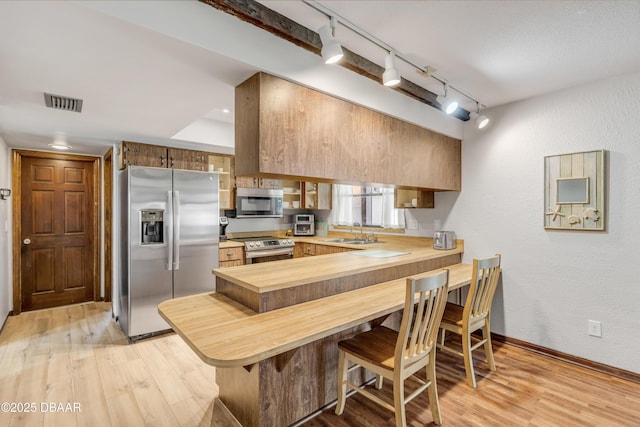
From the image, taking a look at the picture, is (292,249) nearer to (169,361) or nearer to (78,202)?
(169,361)

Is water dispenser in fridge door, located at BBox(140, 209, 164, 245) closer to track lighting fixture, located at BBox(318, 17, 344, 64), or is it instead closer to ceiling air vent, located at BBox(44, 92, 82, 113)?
ceiling air vent, located at BBox(44, 92, 82, 113)

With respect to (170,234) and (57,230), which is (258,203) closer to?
(170,234)

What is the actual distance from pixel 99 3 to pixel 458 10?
170 centimetres

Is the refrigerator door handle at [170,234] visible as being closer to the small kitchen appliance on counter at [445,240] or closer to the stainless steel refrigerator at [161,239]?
the stainless steel refrigerator at [161,239]

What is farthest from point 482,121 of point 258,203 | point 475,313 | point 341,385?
point 258,203

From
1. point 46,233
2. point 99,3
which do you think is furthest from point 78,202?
point 99,3

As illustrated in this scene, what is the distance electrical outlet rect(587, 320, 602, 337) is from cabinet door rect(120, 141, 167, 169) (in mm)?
4528

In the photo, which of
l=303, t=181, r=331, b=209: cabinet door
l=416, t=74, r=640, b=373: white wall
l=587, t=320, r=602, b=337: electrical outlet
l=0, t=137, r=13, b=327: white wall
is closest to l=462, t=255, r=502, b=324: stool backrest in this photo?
l=416, t=74, r=640, b=373: white wall

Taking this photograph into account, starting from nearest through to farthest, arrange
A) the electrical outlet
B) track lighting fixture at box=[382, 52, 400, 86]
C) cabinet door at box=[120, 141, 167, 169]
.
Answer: track lighting fixture at box=[382, 52, 400, 86]
the electrical outlet
cabinet door at box=[120, 141, 167, 169]

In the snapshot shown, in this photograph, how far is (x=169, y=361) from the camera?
285 centimetres

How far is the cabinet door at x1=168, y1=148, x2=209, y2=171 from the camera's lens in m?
3.77

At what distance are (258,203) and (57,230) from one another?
2712 mm

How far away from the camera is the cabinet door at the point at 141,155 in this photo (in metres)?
3.48

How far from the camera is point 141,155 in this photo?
355 cm
